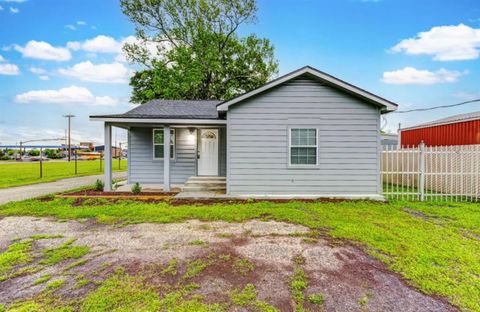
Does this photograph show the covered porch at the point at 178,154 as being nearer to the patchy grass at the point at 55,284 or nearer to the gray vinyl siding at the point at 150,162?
the gray vinyl siding at the point at 150,162

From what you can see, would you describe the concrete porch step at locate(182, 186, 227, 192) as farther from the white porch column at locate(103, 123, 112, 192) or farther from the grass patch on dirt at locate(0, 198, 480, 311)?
the white porch column at locate(103, 123, 112, 192)

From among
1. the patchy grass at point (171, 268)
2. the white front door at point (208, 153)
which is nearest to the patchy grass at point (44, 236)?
the patchy grass at point (171, 268)

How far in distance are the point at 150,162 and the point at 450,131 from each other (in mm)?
13031

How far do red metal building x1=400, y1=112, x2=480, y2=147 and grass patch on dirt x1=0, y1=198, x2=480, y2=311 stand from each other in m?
3.91

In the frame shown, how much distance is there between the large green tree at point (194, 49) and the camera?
67.5ft

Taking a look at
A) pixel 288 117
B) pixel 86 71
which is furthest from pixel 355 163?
pixel 86 71

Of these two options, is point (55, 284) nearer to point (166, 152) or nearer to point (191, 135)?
point (166, 152)

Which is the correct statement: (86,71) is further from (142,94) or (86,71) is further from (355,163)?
(355,163)

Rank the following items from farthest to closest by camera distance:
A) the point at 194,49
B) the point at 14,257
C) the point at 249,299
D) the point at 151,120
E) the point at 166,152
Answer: the point at 194,49 < the point at 166,152 < the point at 151,120 < the point at 14,257 < the point at 249,299

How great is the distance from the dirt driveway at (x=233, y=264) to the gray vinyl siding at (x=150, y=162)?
17.9 feet

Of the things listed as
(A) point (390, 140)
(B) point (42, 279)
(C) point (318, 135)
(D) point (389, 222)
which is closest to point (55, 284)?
(B) point (42, 279)

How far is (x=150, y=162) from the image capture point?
35.3ft

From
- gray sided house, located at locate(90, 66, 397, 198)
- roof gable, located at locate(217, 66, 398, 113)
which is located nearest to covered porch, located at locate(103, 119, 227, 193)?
gray sided house, located at locate(90, 66, 397, 198)

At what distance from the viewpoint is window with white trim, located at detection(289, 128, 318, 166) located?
8.32 m
